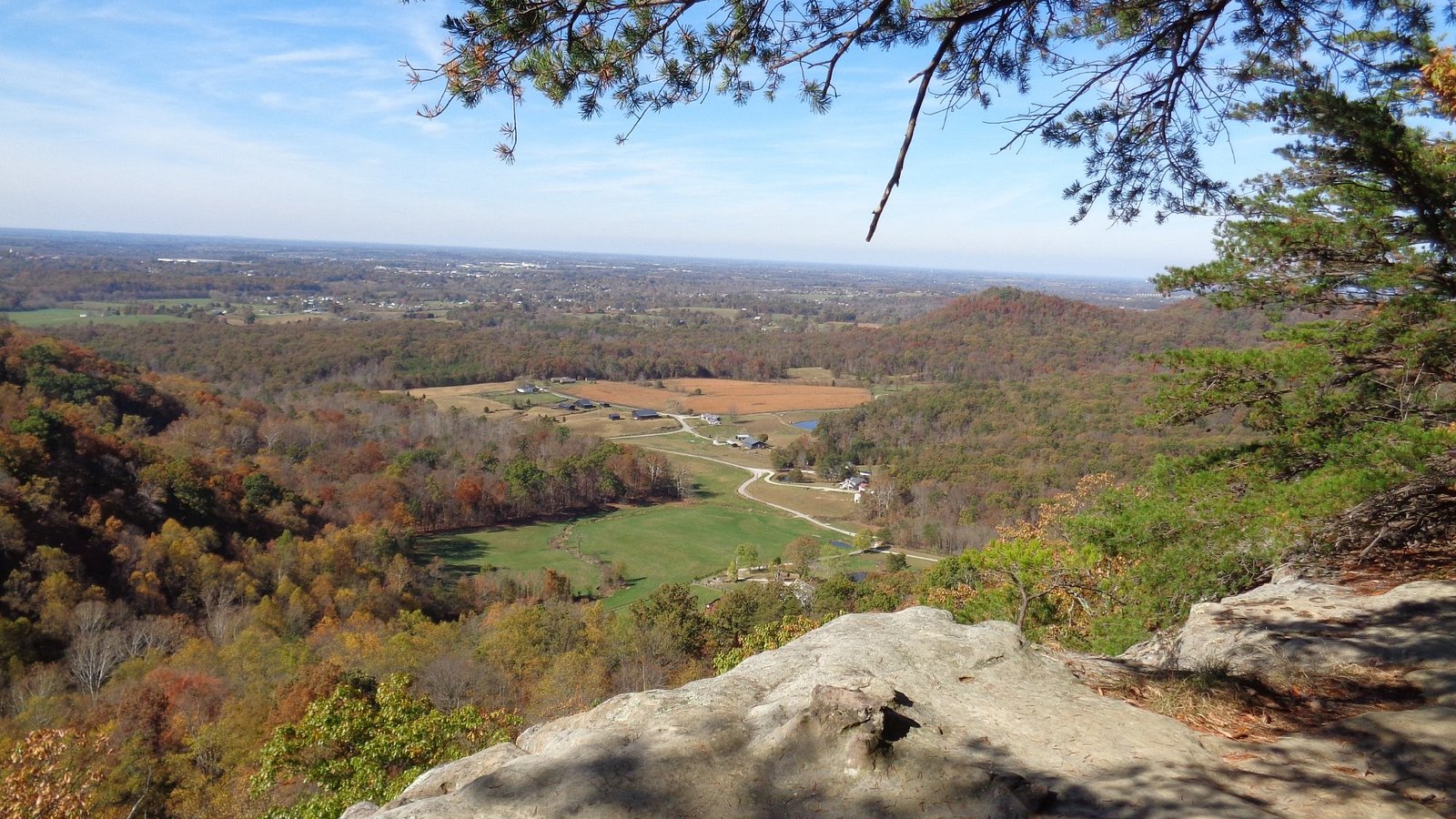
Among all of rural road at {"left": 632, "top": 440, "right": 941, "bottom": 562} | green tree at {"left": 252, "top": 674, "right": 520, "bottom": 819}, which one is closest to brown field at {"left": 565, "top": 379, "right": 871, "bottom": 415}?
rural road at {"left": 632, "top": 440, "right": 941, "bottom": 562}

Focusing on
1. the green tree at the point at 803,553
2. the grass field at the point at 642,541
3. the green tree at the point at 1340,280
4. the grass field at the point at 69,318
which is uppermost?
the green tree at the point at 1340,280

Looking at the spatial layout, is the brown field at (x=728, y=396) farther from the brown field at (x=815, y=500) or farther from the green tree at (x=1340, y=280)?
the green tree at (x=1340, y=280)

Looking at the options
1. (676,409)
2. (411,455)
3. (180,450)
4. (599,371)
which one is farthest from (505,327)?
(180,450)

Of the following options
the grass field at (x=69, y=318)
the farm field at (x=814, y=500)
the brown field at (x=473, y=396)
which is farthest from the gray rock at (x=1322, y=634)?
the grass field at (x=69, y=318)

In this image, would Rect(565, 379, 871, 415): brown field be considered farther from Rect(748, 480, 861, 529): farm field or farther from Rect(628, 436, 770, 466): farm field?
Rect(748, 480, 861, 529): farm field

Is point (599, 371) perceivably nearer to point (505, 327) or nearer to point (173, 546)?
point (505, 327)
